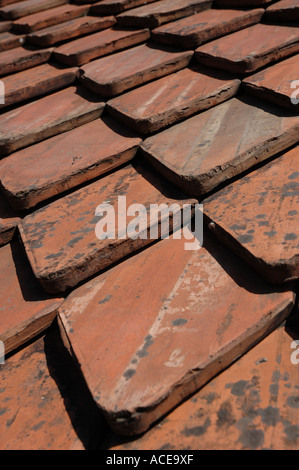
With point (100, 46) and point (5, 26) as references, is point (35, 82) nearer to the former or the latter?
point (100, 46)

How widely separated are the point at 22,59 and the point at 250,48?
1049 millimetres

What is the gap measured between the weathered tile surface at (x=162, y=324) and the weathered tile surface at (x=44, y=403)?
93 mm

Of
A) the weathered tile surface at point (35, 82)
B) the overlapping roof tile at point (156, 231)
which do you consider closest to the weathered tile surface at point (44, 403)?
the overlapping roof tile at point (156, 231)

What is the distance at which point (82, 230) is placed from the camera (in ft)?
3.93

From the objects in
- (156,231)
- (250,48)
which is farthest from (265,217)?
(250,48)

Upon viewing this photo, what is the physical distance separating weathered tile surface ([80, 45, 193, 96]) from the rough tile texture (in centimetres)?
32

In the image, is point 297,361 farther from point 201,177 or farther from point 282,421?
point 201,177

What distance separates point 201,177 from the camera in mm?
1163

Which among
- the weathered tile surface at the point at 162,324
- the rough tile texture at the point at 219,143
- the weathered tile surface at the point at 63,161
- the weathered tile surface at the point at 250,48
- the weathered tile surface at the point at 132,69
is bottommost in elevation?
the weathered tile surface at the point at 162,324

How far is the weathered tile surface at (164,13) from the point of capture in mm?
1862

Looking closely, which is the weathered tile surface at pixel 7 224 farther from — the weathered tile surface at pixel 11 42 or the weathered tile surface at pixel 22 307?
the weathered tile surface at pixel 11 42

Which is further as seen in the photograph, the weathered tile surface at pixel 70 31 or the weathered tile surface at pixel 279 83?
the weathered tile surface at pixel 70 31

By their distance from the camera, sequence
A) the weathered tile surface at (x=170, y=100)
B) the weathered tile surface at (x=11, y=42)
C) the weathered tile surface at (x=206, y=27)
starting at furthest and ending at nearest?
the weathered tile surface at (x=11, y=42), the weathered tile surface at (x=206, y=27), the weathered tile surface at (x=170, y=100)

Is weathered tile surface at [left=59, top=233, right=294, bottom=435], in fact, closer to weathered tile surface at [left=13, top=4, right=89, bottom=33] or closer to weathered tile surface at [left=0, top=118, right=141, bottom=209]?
weathered tile surface at [left=0, top=118, right=141, bottom=209]
